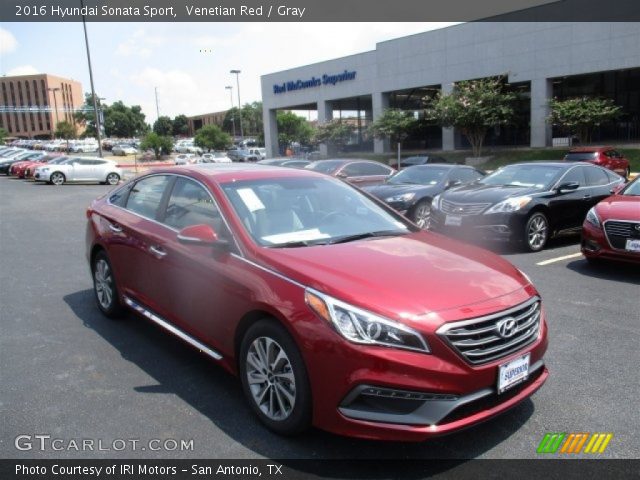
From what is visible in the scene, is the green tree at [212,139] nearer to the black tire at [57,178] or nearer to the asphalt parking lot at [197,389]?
the black tire at [57,178]

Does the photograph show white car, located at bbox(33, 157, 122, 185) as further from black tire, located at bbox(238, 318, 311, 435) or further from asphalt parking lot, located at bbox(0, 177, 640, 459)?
black tire, located at bbox(238, 318, 311, 435)

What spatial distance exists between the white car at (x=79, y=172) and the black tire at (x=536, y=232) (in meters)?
23.9

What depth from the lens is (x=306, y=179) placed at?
4.61 meters

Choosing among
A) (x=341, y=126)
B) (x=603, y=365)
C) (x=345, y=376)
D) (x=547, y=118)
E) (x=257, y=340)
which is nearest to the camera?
(x=345, y=376)

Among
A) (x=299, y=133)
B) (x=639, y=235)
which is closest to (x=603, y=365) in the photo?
(x=639, y=235)

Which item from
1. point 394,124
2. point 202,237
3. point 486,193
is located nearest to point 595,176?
point 486,193

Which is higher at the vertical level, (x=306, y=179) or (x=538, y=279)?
(x=306, y=179)

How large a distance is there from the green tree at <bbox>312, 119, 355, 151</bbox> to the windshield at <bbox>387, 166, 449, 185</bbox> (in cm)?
3046

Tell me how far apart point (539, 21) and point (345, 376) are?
111 ft

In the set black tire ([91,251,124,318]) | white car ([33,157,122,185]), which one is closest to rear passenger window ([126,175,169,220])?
black tire ([91,251,124,318])

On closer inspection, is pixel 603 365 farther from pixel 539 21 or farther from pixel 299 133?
pixel 299 133

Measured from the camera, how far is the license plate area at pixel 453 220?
8.97 metres

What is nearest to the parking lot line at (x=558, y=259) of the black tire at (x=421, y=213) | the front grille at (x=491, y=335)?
the black tire at (x=421, y=213)

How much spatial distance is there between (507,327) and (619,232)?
452 centimetres
